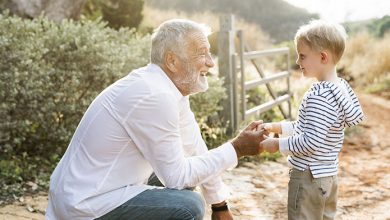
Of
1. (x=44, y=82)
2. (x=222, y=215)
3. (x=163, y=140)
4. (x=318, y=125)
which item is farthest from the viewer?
(x=44, y=82)

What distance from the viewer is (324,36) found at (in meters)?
2.82

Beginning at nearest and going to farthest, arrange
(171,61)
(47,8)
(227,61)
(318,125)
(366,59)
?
(171,61), (318,125), (227,61), (47,8), (366,59)

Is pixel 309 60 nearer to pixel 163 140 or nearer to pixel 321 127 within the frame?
pixel 321 127

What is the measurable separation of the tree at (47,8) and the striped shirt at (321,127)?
15.7 ft

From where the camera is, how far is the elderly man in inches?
101

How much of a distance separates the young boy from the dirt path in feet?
4.71

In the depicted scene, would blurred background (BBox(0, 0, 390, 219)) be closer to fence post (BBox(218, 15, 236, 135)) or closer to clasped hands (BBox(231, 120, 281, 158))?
fence post (BBox(218, 15, 236, 135))

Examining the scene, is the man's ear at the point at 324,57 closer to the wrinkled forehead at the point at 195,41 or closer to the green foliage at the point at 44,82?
the wrinkled forehead at the point at 195,41

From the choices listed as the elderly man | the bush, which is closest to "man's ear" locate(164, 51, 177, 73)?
the elderly man

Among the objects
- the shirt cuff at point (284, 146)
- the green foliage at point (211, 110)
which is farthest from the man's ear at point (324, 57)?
the green foliage at point (211, 110)

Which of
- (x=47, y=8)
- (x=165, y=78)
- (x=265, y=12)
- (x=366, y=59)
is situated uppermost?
(x=47, y=8)

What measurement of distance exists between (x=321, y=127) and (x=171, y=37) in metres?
0.81

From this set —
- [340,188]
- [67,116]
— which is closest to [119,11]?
[67,116]

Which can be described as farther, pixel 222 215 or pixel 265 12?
pixel 265 12
